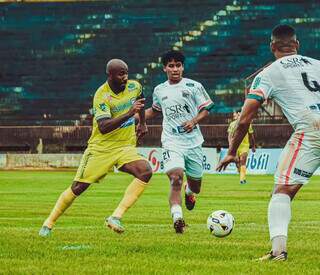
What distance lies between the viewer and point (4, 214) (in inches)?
624

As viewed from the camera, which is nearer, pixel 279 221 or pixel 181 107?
pixel 279 221

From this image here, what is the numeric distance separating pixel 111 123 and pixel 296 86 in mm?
3557

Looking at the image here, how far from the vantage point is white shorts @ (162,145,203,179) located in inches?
488

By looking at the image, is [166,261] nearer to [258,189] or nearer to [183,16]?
[258,189]

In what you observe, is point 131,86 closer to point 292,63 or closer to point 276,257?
point 292,63

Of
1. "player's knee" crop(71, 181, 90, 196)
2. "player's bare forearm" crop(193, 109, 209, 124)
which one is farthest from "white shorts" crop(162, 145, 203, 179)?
"player's knee" crop(71, 181, 90, 196)

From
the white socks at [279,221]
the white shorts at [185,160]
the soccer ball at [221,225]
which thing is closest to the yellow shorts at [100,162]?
the white shorts at [185,160]

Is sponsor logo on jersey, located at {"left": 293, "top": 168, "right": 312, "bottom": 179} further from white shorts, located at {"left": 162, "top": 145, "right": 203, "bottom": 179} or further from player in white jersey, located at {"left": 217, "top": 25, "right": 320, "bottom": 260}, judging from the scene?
white shorts, located at {"left": 162, "top": 145, "right": 203, "bottom": 179}

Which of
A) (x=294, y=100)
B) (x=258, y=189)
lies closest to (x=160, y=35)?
(x=258, y=189)

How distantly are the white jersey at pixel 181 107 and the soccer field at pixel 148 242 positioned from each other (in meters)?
1.16

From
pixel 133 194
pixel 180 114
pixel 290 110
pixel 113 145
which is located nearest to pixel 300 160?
pixel 290 110

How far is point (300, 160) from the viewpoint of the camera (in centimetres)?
794

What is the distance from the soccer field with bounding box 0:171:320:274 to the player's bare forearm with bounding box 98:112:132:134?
4.08 feet

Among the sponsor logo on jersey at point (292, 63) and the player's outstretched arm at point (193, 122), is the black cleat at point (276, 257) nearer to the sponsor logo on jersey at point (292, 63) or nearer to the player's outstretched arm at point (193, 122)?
the sponsor logo on jersey at point (292, 63)
